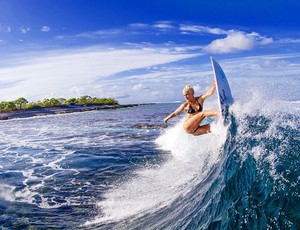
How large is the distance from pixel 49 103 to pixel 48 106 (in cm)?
498

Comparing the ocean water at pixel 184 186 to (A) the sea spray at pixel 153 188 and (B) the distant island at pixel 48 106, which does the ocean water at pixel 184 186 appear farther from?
(B) the distant island at pixel 48 106

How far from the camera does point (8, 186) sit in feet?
47.5

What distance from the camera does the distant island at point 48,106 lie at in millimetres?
108125

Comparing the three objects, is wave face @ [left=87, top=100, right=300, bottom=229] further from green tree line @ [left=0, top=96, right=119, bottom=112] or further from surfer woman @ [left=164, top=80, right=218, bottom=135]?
green tree line @ [left=0, top=96, right=119, bottom=112]

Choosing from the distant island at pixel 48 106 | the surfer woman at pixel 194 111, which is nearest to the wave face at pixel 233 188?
the surfer woman at pixel 194 111

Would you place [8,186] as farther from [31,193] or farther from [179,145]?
[179,145]

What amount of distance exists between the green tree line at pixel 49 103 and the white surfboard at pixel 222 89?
390ft

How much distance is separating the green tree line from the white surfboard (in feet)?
390

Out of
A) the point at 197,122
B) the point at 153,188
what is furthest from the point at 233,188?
the point at 153,188

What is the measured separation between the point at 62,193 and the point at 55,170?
474cm

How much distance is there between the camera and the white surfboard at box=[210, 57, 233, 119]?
11.7 metres

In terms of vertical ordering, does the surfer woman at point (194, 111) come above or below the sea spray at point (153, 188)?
above

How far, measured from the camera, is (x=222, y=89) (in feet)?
39.5

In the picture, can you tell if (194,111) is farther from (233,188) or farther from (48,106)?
(48,106)
